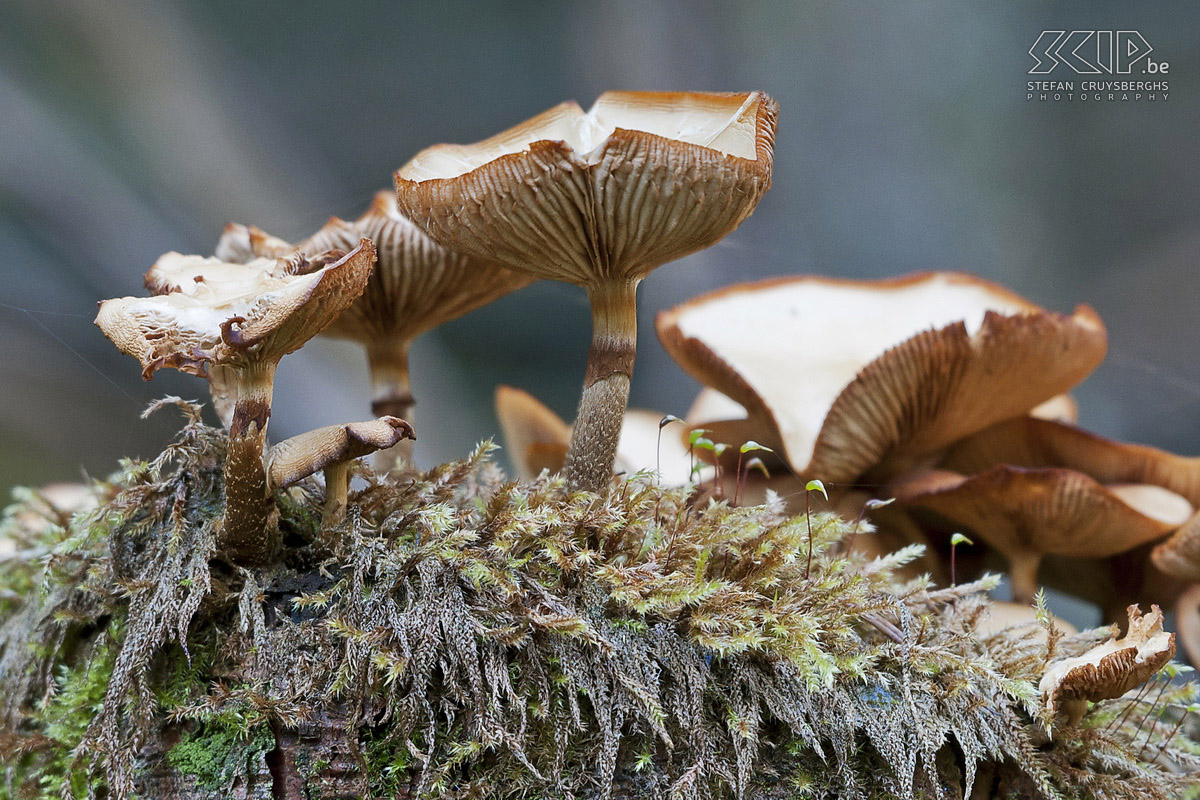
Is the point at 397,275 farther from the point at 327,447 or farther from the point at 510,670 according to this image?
the point at 510,670

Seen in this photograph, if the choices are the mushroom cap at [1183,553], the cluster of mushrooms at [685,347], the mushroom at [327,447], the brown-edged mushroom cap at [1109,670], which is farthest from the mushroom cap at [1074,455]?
the mushroom at [327,447]

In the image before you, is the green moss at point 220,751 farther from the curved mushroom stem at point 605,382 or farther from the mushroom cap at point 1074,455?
the mushroom cap at point 1074,455

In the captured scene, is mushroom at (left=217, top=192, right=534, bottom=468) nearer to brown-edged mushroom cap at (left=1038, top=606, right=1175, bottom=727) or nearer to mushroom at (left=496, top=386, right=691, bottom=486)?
mushroom at (left=496, top=386, right=691, bottom=486)

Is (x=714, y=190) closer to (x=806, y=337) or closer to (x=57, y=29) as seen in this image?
(x=806, y=337)

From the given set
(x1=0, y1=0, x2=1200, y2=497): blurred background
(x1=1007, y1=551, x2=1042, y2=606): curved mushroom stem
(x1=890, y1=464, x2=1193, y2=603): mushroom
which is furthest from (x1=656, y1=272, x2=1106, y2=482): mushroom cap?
(x1=0, y1=0, x2=1200, y2=497): blurred background

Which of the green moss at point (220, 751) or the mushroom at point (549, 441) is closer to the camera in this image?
the green moss at point (220, 751)
